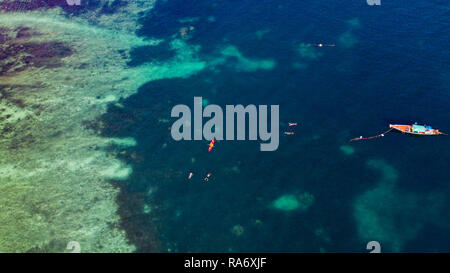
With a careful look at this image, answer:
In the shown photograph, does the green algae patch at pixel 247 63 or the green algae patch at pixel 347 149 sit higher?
the green algae patch at pixel 247 63

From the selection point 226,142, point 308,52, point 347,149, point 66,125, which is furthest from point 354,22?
point 66,125

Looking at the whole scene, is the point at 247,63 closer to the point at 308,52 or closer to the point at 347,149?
the point at 308,52

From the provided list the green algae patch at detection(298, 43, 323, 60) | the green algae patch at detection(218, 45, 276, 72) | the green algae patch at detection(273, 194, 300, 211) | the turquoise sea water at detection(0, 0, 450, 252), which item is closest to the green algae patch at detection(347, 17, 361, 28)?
the turquoise sea water at detection(0, 0, 450, 252)

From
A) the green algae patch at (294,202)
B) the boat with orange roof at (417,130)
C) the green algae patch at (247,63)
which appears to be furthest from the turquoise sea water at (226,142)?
the boat with orange roof at (417,130)

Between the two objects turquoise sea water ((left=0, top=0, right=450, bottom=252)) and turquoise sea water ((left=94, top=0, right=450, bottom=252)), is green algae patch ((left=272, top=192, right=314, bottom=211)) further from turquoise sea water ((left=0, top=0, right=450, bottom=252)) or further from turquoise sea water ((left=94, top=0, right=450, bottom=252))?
turquoise sea water ((left=94, top=0, right=450, bottom=252))

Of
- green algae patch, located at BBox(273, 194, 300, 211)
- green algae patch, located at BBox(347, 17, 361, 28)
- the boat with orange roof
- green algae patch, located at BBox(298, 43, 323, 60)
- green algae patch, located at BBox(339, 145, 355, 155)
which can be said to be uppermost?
green algae patch, located at BBox(347, 17, 361, 28)

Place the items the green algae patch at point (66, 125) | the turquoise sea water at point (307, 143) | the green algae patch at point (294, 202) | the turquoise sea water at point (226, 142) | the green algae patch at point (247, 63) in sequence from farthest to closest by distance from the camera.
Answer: the green algae patch at point (247, 63) → the green algae patch at point (294, 202) → the green algae patch at point (66, 125) → the turquoise sea water at point (226, 142) → the turquoise sea water at point (307, 143)

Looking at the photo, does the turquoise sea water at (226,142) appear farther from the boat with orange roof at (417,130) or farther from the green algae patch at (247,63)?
the boat with orange roof at (417,130)
